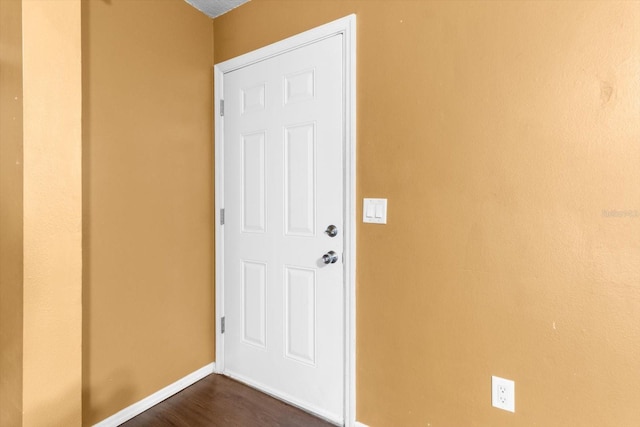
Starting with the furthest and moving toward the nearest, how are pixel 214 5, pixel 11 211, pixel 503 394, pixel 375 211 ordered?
pixel 214 5 → pixel 375 211 → pixel 503 394 → pixel 11 211

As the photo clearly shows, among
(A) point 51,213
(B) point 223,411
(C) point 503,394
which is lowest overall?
(B) point 223,411

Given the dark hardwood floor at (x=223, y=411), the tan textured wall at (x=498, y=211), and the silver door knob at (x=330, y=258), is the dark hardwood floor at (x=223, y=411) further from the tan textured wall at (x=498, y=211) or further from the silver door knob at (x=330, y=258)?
the silver door knob at (x=330, y=258)

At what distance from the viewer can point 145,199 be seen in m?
1.92

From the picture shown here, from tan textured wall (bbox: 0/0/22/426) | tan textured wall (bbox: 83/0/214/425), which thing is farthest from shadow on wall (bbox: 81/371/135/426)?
tan textured wall (bbox: 0/0/22/426)

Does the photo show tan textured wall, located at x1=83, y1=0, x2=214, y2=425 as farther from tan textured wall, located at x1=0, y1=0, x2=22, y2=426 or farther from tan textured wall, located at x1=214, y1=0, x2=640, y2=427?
tan textured wall, located at x1=214, y1=0, x2=640, y2=427

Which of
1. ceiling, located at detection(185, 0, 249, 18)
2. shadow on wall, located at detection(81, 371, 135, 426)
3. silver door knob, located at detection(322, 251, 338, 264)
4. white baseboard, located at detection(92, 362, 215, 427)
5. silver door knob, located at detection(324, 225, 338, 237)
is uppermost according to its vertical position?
ceiling, located at detection(185, 0, 249, 18)

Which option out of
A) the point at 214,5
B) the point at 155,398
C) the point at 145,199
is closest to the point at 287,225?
the point at 145,199

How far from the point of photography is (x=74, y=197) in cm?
117

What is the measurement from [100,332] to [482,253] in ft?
6.19

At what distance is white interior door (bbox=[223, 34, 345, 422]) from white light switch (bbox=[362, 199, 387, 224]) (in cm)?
14

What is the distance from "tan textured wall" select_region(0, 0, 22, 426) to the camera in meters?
1.06

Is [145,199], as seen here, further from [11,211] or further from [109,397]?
[109,397]

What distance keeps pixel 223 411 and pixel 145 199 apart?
1279 mm

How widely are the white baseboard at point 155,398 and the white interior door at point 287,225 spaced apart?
179mm
